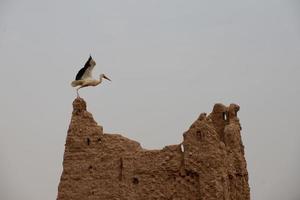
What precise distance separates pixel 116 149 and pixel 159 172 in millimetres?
1672

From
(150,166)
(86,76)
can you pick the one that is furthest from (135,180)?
(86,76)

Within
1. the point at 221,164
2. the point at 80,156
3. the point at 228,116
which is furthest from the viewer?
the point at 228,116

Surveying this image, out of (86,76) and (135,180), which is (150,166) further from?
(86,76)

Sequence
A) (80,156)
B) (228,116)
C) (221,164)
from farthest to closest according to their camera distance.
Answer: (228,116), (80,156), (221,164)

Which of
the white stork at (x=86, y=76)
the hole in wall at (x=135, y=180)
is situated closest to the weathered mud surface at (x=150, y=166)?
the hole in wall at (x=135, y=180)

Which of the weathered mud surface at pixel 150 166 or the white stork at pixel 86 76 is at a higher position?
the white stork at pixel 86 76

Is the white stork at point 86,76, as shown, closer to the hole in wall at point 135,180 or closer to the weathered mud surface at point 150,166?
the weathered mud surface at point 150,166

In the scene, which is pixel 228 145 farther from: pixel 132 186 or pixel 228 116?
pixel 132 186

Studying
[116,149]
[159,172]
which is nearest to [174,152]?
[159,172]

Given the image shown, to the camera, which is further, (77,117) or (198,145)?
(77,117)

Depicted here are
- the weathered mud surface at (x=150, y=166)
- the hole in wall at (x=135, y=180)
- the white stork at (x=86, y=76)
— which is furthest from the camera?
the white stork at (x=86, y=76)

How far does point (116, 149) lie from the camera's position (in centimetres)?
1666

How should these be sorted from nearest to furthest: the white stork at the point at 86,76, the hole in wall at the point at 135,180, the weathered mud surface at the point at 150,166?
the weathered mud surface at the point at 150,166 < the hole in wall at the point at 135,180 < the white stork at the point at 86,76

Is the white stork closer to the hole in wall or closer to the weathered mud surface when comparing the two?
the weathered mud surface
